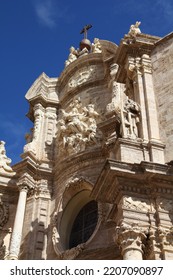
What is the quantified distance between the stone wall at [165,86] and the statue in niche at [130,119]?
0.61 m

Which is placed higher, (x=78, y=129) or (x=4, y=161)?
(x=78, y=129)

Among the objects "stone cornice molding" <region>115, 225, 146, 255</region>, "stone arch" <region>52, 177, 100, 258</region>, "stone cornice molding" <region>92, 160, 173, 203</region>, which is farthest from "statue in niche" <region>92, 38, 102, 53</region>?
"stone cornice molding" <region>115, 225, 146, 255</region>

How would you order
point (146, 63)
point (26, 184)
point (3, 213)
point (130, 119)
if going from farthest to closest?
point (3, 213)
point (26, 184)
point (146, 63)
point (130, 119)

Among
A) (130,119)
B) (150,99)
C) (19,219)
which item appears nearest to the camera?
(130,119)

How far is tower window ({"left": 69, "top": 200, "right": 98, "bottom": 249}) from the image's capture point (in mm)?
15289

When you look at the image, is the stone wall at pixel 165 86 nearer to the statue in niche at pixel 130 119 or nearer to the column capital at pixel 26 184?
the statue in niche at pixel 130 119

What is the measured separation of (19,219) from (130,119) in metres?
6.02

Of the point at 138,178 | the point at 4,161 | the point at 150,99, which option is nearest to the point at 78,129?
the point at 4,161

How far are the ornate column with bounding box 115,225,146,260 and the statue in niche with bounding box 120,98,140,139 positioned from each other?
281 centimetres

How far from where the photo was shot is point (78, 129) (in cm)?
1797

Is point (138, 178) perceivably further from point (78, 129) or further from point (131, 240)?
point (78, 129)

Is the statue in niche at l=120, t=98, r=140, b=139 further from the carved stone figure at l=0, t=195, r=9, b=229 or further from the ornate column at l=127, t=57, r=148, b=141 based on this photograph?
the carved stone figure at l=0, t=195, r=9, b=229
